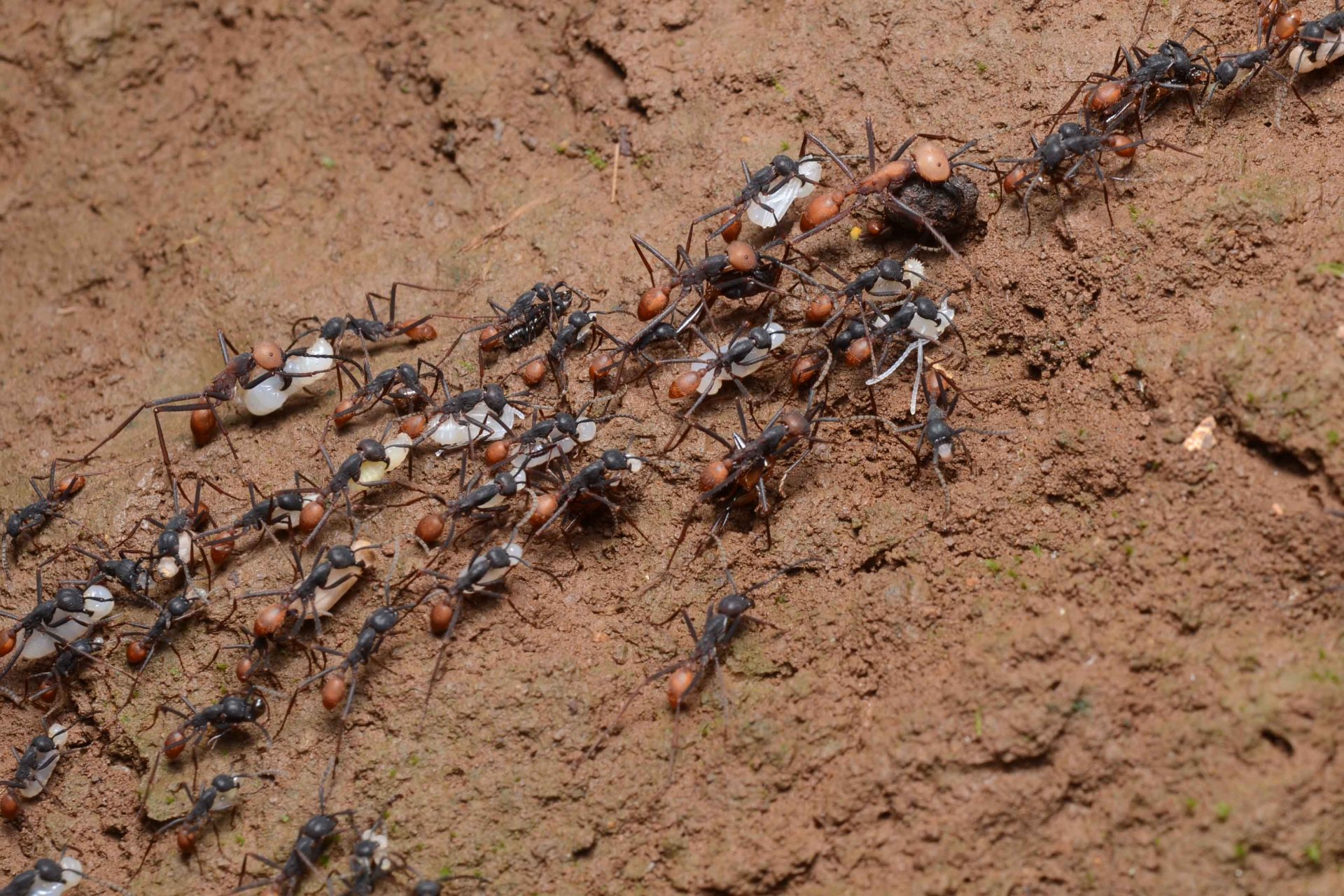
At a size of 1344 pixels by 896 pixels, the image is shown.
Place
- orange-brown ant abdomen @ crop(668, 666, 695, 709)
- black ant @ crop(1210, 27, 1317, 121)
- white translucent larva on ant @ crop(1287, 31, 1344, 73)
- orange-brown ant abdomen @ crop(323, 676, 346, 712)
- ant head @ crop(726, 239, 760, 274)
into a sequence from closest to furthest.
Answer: orange-brown ant abdomen @ crop(668, 666, 695, 709) < orange-brown ant abdomen @ crop(323, 676, 346, 712) < white translucent larva on ant @ crop(1287, 31, 1344, 73) < black ant @ crop(1210, 27, 1317, 121) < ant head @ crop(726, 239, 760, 274)

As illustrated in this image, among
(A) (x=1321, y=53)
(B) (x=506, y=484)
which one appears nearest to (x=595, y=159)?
(B) (x=506, y=484)

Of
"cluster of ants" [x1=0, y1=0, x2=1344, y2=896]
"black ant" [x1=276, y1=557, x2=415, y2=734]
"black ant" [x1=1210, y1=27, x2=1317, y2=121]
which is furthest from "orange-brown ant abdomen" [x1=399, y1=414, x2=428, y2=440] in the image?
"black ant" [x1=1210, y1=27, x2=1317, y2=121]

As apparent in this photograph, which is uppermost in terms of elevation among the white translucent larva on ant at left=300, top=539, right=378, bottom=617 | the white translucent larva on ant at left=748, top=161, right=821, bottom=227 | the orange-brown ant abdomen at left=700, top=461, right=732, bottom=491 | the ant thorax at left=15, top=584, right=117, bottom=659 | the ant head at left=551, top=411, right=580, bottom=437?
the white translucent larva on ant at left=748, top=161, right=821, bottom=227

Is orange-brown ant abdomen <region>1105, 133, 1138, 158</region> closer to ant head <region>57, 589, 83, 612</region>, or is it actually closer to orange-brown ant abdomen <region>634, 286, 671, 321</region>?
orange-brown ant abdomen <region>634, 286, 671, 321</region>

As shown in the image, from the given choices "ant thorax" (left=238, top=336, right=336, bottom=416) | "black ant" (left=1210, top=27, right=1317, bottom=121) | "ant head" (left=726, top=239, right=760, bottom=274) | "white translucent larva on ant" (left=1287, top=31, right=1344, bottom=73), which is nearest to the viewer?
"white translucent larva on ant" (left=1287, top=31, right=1344, bottom=73)

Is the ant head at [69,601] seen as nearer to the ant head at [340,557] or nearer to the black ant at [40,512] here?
the black ant at [40,512]

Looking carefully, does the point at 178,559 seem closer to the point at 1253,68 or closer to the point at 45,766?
the point at 45,766

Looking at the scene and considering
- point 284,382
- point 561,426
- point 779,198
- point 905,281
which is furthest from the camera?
point 284,382

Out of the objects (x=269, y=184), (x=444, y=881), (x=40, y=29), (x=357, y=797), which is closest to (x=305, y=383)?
(x=269, y=184)

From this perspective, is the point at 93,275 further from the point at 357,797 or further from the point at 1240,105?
the point at 1240,105
